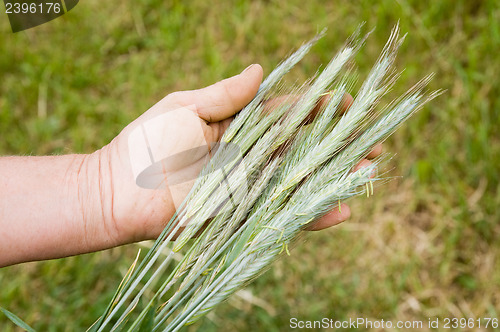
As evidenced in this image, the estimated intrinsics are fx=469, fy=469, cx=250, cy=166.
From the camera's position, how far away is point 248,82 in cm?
136

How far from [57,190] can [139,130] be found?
313 millimetres

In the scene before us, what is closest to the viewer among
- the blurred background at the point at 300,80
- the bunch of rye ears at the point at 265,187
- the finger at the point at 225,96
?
the bunch of rye ears at the point at 265,187

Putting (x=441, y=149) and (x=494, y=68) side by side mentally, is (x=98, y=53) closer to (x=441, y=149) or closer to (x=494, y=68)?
(x=441, y=149)

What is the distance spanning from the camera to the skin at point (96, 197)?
1.38 m

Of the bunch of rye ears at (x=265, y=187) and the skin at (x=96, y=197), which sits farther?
the skin at (x=96, y=197)

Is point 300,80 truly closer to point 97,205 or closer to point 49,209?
point 97,205

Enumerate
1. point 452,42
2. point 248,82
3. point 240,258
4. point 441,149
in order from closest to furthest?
point 240,258 < point 248,82 < point 441,149 < point 452,42

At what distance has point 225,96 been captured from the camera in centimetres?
140

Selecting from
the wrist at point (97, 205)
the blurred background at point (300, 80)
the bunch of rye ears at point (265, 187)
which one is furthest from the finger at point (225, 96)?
the blurred background at point (300, 80)

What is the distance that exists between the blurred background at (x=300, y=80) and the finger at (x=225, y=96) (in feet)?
2.87

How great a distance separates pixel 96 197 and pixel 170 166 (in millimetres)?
252

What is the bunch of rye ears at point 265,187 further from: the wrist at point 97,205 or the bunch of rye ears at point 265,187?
the wrist at point 97,205

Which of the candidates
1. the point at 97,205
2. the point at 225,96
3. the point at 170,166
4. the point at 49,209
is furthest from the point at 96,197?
the point at 225,96

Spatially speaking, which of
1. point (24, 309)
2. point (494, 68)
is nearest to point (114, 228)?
point (24, 309)
